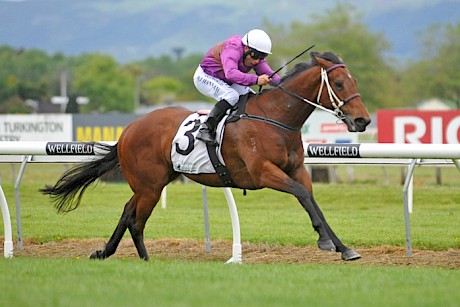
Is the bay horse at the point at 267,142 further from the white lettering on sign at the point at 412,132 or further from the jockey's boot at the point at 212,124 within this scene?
the white lettering on sign at the point at 412,132

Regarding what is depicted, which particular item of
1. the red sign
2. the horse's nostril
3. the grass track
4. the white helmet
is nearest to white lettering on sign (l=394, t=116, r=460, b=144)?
the red sign

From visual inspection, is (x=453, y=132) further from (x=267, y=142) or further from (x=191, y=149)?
(x=267, y=142)

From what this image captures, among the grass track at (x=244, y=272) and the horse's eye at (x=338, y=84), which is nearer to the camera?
the grass track at (x=244, y=272)

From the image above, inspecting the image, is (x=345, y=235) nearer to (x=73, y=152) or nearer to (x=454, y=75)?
(x=73, y=152)

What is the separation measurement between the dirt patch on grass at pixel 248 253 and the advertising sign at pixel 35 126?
12.3m

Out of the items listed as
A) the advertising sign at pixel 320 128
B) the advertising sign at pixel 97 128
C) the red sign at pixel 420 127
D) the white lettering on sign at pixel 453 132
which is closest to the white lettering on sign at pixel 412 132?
the red sign at pixel 420 127

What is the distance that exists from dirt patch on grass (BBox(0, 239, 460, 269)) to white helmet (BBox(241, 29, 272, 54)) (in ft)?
6.75

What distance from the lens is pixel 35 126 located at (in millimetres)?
23609

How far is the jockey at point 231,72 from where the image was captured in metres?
8.72

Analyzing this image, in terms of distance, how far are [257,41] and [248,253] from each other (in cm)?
246

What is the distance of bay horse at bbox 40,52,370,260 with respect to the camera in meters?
8.24

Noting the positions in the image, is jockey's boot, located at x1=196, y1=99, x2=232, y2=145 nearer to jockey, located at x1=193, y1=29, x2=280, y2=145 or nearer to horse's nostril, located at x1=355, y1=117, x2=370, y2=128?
jockey, located at x1=193, y1=29, x2=280, y2=145

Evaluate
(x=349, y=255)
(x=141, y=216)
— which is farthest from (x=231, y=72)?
(x=349, y=255)

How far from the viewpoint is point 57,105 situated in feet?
169
